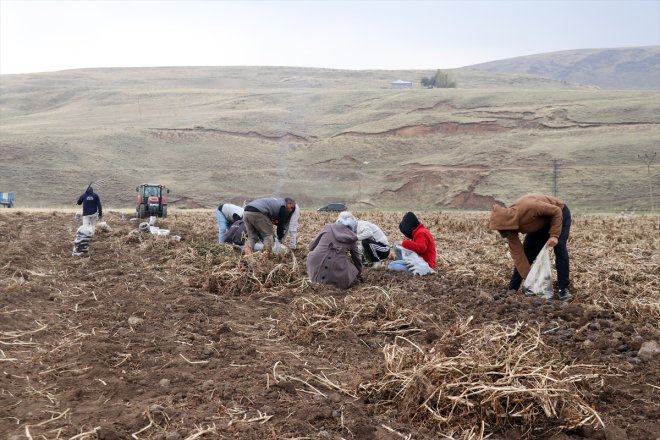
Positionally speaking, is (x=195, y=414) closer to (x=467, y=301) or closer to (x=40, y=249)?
(x=467, y=301)

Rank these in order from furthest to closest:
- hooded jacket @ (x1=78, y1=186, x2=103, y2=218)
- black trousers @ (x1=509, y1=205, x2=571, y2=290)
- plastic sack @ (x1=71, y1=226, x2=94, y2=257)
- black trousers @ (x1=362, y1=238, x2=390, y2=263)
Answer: hooded jacket @ (x1=78, y1=186, x2=103, y2=218), plastic sack @ (x1=71, y1=226, x2=94, y2=257), black trousers @ (x1=362, y1=238, x2=390, y2=263), black trousers @ (x1=509, y1=205, x2=571, y2=290)

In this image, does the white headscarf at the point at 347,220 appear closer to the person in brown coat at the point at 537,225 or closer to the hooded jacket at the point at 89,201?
the person in brown coat at the point at 537,225

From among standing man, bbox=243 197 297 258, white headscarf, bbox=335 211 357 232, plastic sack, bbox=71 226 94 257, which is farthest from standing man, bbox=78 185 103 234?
white headscarf, bbox=335 211 357 232

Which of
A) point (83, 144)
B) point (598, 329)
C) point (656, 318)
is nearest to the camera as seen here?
point (598, 329)

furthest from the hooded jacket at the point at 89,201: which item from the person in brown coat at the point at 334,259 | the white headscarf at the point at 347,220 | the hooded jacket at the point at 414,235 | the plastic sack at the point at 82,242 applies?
the hooded jacket at the point at 414,235

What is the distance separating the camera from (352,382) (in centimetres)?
492

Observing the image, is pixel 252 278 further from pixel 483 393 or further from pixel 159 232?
pixel 159 232

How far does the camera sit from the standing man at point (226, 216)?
43.4ft

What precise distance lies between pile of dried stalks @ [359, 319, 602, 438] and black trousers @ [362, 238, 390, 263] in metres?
5.39

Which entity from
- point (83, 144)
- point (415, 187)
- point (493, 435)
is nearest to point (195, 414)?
point (493, 435)

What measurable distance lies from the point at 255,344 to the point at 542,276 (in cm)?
376

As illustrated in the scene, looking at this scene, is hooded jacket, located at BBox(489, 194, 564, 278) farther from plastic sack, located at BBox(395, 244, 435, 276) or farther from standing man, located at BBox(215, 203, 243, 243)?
standing man, located at BBox(215, 203, 243, 243)

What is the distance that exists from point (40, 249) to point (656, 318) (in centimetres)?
1063

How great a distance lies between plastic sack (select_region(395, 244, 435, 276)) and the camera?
31.7 feet
